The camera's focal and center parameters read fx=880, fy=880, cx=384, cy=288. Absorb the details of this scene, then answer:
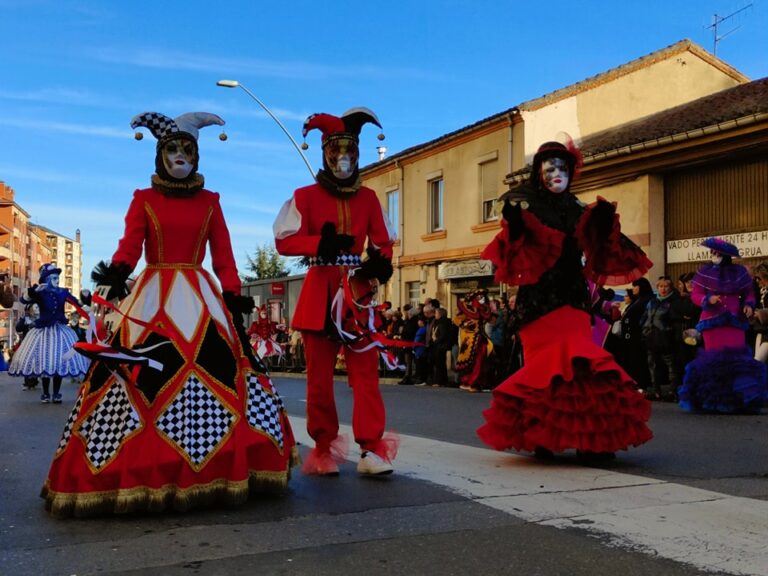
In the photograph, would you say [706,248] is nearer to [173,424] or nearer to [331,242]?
[331,242]

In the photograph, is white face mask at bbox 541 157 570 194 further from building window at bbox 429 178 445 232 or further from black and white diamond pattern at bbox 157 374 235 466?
building window at bbox 429 178 445 232

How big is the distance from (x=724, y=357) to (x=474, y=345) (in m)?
6.58

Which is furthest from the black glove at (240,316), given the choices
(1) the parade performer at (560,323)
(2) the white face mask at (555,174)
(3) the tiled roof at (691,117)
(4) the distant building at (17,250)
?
(4) the distant building at (17,250)

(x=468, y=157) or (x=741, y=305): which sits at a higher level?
(x=468, y=157)

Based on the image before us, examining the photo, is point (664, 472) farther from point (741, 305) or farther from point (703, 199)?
point (703, 199)

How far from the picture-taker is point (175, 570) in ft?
11.4

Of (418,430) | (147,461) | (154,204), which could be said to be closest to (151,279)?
(154,204)

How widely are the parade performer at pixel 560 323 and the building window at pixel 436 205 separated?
20994mm

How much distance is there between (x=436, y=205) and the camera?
90.9ft

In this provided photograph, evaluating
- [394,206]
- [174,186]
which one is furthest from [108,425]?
[394,206]

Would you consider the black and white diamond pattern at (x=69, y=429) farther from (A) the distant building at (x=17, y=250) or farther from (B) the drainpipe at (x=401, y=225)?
(A) the distant building at (x=17, y=250)

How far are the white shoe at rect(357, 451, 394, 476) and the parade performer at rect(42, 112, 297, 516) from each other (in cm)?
66

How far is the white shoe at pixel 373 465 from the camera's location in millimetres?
5422

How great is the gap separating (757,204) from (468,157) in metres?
11.1
